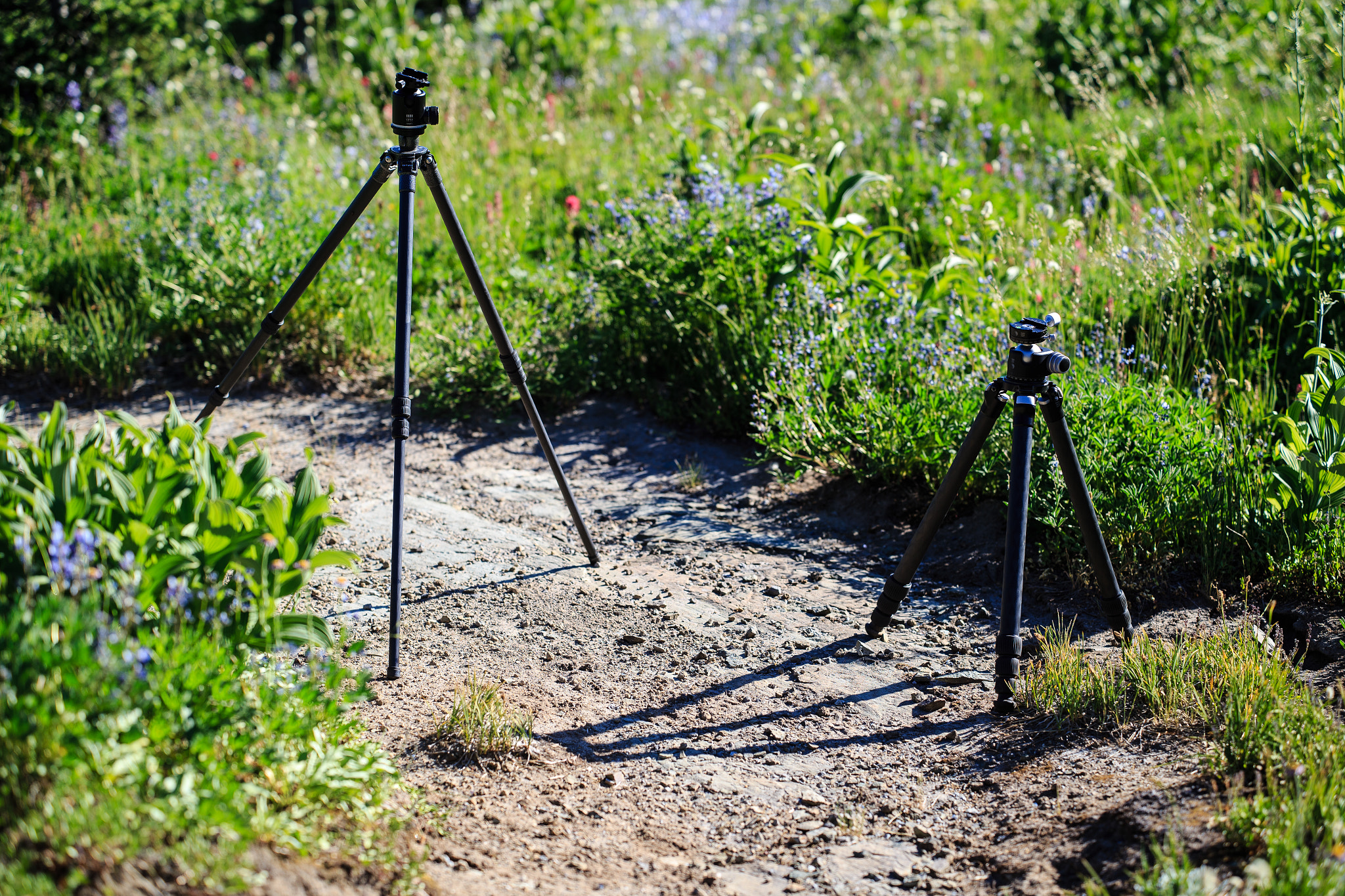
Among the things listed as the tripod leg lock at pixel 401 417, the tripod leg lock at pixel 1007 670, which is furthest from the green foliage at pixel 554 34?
the tripod leg lock at pixel 1007 670

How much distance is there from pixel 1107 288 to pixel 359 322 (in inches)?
158

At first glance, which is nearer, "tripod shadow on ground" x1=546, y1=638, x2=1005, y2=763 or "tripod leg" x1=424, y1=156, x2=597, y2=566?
"tripod shadow on ground" x1=546, y1=638, x2=1005, y2=763

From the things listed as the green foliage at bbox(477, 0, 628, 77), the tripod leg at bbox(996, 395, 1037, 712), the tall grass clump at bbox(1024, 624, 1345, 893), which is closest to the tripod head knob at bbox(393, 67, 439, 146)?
the tripod leg at bbox(996, 395, 1037, 712)

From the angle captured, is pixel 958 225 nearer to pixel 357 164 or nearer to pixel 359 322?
pixel 359 322

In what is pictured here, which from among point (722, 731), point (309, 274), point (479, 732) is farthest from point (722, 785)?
point (309, 274)

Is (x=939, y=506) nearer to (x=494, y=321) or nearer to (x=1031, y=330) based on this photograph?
(x=1031, y=330)

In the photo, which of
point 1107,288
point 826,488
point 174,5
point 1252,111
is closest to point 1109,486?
point 826,488

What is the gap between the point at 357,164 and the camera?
690 centimetres

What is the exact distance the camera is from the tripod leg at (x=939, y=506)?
2965 millimetres

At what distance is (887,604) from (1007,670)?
493 millimetres

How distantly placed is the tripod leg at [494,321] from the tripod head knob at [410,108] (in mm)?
95

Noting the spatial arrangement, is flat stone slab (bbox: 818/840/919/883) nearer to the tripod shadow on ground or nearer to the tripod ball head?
the tripod shadow on ground

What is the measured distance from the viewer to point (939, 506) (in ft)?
10.2

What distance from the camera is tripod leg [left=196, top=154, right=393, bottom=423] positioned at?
125 inches
